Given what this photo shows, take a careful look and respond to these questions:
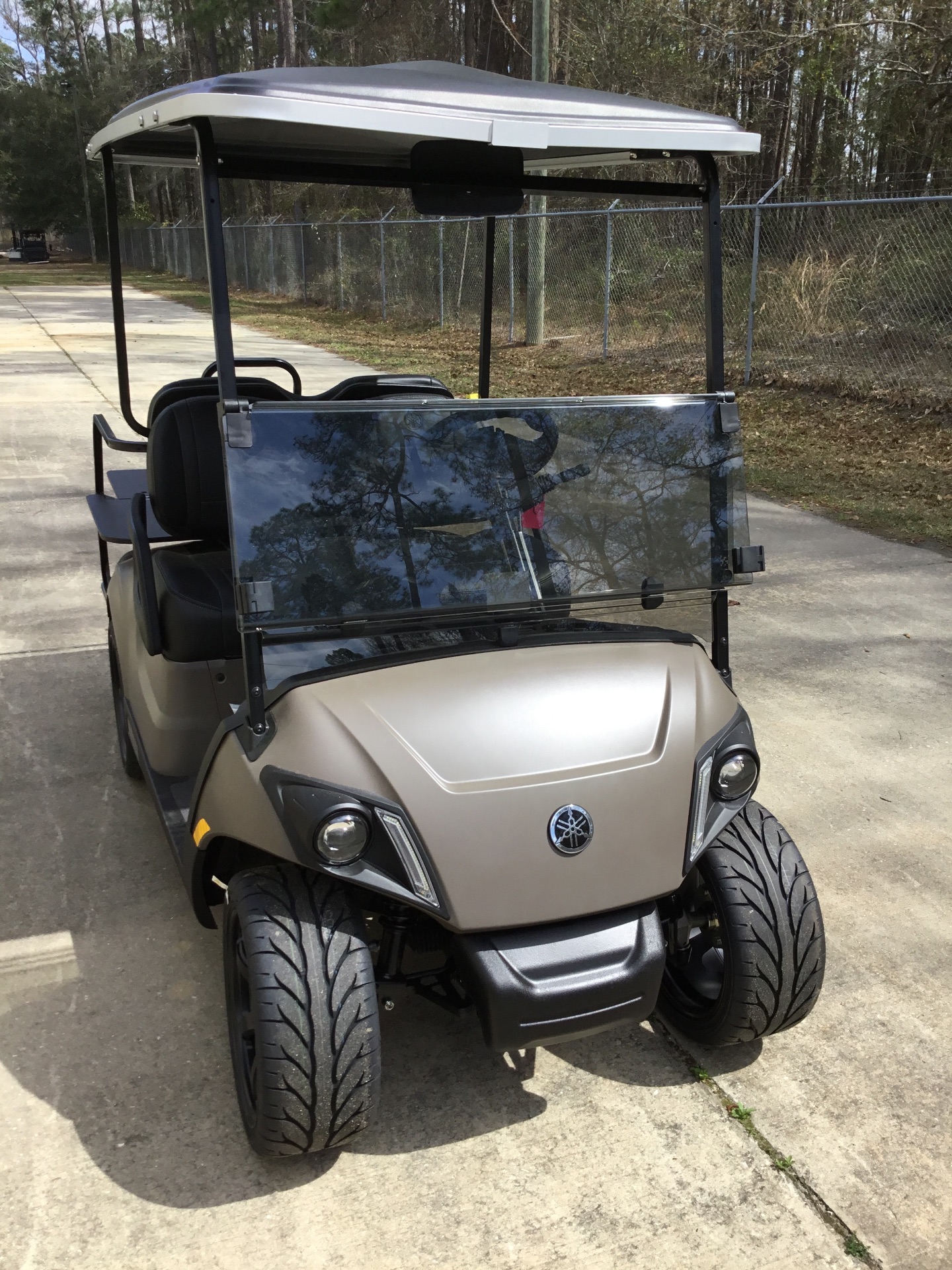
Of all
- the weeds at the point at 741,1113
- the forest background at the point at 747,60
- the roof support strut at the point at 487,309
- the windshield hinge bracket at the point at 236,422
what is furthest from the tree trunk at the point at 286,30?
the weeds at the point at 741,1113

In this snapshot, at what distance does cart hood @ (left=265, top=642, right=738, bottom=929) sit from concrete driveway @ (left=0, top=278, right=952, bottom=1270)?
57cm

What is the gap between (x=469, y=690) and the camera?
2105 mm

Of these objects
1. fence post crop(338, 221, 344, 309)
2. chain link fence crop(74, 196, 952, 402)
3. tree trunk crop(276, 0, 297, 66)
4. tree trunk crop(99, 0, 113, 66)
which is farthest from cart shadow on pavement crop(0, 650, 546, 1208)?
tree trunk crop(99, 0, 113, 66)

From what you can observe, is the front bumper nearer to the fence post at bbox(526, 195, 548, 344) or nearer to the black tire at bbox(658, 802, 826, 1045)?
the black tire at bbox(658, 802, 826, 1045)

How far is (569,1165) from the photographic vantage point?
2.16 metres

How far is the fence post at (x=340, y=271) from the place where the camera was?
20.4 m

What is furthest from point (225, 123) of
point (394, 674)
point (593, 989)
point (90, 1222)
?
point (90, 1222)

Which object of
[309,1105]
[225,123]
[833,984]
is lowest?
[833,984]

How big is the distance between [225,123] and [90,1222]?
214cm

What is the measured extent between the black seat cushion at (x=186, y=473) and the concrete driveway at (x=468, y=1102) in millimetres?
979

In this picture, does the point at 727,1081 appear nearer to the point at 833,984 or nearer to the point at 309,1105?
the point at 833,984

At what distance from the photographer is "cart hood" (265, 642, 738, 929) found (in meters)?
1.95

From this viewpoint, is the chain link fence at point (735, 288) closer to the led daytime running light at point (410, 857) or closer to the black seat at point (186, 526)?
the black seat at point (186, 526)

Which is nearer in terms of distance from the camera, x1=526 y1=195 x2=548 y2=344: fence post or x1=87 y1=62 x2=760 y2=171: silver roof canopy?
x1=87 y1=62 x2=760 y2=171: silver roof canopy
